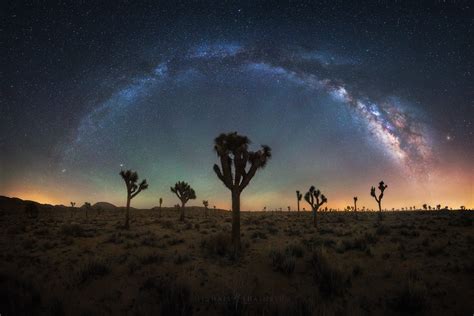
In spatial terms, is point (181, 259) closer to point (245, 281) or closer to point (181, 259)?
point (181, 259)

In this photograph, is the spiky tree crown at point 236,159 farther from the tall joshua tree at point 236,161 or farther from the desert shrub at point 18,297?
the desert shrub at point 18,297

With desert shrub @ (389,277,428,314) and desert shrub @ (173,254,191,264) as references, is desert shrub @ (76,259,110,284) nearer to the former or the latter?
desert shrub @ (173,254,191,264)

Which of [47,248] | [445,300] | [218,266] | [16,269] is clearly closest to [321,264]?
[445,300]

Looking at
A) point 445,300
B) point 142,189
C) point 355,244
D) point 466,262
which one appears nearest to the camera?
point 445,300

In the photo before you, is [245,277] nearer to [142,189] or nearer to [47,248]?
[47,248]

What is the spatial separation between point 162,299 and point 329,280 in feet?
17.5

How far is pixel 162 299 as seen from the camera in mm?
6934

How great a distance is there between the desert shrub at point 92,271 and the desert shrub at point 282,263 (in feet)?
22.5

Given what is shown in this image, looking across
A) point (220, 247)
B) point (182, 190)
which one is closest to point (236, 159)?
point (220, 247)

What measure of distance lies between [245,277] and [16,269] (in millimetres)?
9871

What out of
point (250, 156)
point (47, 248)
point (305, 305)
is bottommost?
point (47, 248)

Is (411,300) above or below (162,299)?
above

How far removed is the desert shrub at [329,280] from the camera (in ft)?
25.3

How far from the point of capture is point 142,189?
2986 centimetres
